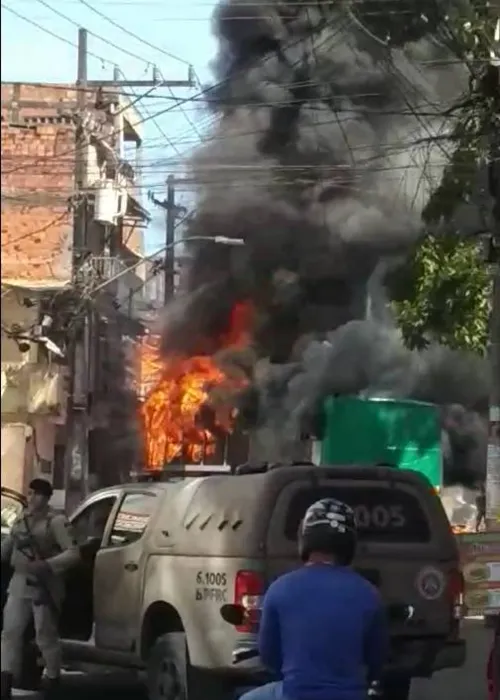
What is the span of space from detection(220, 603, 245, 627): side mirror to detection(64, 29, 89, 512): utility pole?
2.34m

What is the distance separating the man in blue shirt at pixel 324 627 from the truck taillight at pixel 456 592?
3.71 m

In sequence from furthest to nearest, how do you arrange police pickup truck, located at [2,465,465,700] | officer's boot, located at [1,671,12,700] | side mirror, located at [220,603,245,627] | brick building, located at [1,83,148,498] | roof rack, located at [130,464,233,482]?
brick building, located at [1,83,148,498], roof rack, located at [130,464,233,482], officer's boot, located at [1,671,12,700], police pickup truck, located at [2,465,465,700], side mirror, located at [220,603,245,627]

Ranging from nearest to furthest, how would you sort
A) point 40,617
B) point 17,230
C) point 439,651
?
point 439,651 < point 40,617 < point 17,230

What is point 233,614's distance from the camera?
6914mm

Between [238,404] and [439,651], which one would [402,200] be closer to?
[238,404]

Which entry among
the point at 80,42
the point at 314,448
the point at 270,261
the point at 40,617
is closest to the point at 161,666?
the point at 40,617

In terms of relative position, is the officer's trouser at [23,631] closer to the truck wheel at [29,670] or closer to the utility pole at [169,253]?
the truck wheel at [29,670]

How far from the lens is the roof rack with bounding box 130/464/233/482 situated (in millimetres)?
8555

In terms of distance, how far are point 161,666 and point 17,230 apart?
3.56 meters

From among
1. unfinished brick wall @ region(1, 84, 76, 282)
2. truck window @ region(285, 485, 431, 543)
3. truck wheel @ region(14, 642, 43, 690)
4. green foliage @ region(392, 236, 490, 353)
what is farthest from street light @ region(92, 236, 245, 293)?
truck wheel @ region(14, 642, 43, 690)

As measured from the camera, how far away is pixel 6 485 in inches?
359

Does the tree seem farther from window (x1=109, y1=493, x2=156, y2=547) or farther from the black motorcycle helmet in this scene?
the black motorcycle helmet

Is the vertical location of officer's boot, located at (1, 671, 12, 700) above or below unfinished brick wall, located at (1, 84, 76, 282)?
below

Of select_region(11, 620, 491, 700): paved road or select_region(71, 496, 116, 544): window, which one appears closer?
select_region(11, 620, 491, 700): paved road
